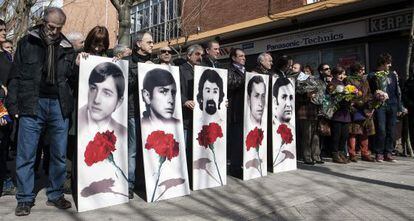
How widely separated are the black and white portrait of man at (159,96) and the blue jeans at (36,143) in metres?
0.93

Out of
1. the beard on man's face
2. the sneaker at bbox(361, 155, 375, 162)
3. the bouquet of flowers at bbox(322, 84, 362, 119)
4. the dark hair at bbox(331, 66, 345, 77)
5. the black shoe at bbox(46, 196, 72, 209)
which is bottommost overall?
the black shoe at bbox(46, 196, 72, 209)

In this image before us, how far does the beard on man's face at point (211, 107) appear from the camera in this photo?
5577mm

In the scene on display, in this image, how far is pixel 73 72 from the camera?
4582mm

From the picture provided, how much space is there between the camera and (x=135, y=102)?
5148 millimetres

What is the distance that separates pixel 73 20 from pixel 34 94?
2769 centimetres

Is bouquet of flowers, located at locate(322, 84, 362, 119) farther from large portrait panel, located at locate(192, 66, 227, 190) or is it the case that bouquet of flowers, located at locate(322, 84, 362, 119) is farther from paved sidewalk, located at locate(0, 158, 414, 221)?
large portrait panel, located at locate(192, 66, 227, 190)

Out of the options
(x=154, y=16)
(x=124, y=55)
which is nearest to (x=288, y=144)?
(x=124, y=55)

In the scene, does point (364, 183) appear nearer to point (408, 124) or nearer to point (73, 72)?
point (408, 124)

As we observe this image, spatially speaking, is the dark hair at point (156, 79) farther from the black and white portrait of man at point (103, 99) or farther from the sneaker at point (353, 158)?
the sneaker at point (353, 158)

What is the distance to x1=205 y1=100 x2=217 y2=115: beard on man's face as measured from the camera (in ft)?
18.3

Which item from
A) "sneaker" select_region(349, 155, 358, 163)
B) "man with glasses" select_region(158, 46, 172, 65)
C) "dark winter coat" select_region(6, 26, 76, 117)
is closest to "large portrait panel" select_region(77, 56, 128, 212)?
"dark winter coat" select_region(6, 26, 76, 117)

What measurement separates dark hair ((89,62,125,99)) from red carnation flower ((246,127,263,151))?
7.03 feet

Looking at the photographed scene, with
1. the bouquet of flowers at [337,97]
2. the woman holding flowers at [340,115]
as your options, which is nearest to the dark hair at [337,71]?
the woman holding flowers at [340,115]

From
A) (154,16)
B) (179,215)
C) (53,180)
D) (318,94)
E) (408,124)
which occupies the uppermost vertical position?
(154,16)
